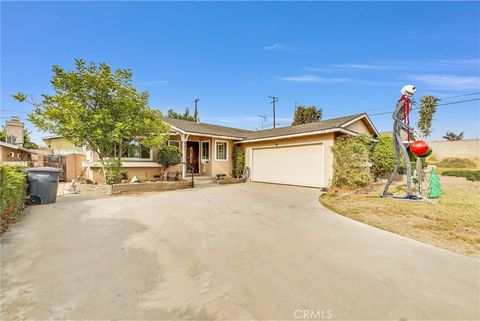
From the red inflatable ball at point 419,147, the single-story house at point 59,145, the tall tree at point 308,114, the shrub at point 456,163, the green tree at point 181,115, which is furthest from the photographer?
the green tree at point 181,115

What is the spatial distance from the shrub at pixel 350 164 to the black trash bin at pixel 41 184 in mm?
11465

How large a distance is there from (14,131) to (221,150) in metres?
18.7

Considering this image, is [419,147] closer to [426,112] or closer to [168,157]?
[168,157]

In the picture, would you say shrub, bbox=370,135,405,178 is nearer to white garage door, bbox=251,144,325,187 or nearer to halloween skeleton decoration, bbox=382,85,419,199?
white garage door, bbox=251,144,325,187

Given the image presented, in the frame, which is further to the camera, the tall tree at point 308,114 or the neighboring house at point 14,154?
the tall tree at point 308,114

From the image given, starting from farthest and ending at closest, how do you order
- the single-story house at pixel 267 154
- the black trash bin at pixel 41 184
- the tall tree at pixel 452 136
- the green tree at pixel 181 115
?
the tall tree at pixel 452 136 < the green tree at pixel 181 115 < the single-story house at pixel 267 154 < the black trash bin at pixel 41 184

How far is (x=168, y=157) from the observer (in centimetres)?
1270

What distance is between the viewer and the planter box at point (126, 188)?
9312mm

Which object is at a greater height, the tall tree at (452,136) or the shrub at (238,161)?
the tall tree at (452,136)

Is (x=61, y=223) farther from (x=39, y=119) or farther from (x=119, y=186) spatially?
(x=39, y=119)

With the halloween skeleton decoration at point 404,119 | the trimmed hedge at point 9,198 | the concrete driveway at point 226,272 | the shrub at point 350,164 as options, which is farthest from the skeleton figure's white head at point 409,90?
the trimmed hedge at point 9,198

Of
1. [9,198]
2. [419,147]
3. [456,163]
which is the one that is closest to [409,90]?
[419,147]

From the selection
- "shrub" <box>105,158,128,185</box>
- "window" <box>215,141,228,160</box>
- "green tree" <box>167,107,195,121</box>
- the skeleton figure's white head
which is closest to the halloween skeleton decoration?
the skeleton figure's white head

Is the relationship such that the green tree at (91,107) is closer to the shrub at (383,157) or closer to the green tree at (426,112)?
the shrub at (383,157)
